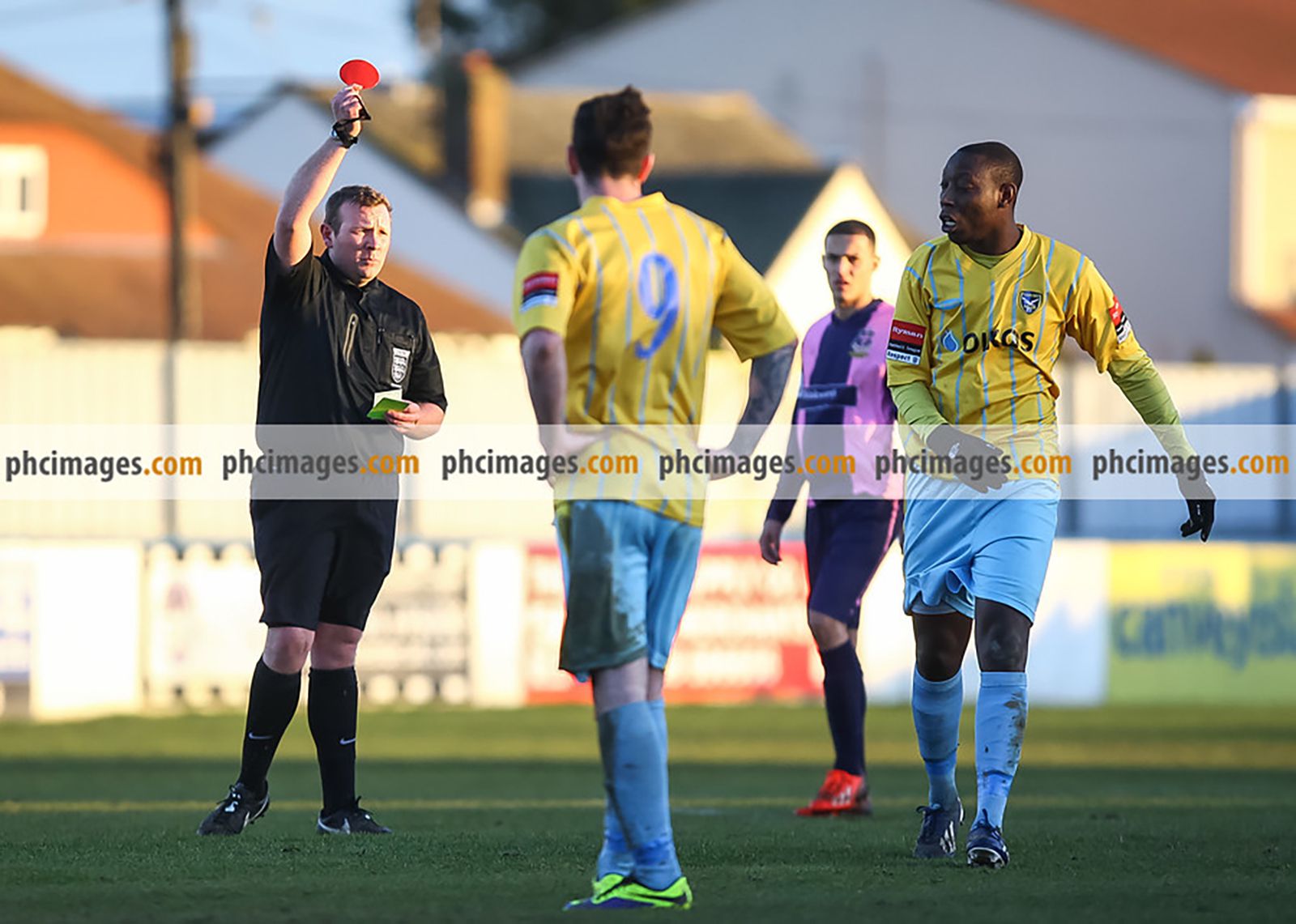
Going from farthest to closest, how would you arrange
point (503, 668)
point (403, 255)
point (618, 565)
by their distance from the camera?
point (403, 255) < point (503, 668) < point (618, 565)

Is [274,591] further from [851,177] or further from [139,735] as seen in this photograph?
[851,177]

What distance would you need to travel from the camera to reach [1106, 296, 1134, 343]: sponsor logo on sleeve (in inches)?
279

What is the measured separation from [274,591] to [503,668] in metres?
9.61

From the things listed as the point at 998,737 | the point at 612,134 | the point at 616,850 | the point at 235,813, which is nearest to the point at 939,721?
the point at 998,737

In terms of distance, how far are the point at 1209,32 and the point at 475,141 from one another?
1884 cm

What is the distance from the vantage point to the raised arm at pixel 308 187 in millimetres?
6793

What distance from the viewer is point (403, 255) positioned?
135 ft

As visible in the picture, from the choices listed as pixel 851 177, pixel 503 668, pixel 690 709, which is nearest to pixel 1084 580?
pixel 690 709

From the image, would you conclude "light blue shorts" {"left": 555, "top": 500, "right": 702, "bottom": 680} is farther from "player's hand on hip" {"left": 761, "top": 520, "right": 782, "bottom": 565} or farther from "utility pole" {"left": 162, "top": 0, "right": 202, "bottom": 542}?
"utility pole" {"left": 162, "top": 0, "right": 202, "bottom": 542}

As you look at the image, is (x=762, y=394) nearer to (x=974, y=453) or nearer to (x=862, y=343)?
(x=974, y=453)

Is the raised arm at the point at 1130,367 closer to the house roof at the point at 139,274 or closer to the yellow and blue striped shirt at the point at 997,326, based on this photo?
the yellow and blue striped shirt at the point at 997,326

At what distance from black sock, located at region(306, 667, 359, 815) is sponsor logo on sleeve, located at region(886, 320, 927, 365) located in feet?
7.78

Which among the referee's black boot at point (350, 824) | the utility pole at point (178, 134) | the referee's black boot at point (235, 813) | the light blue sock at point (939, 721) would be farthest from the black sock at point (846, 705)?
the utility pole at point (178, 134)

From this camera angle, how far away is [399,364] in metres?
7.85
